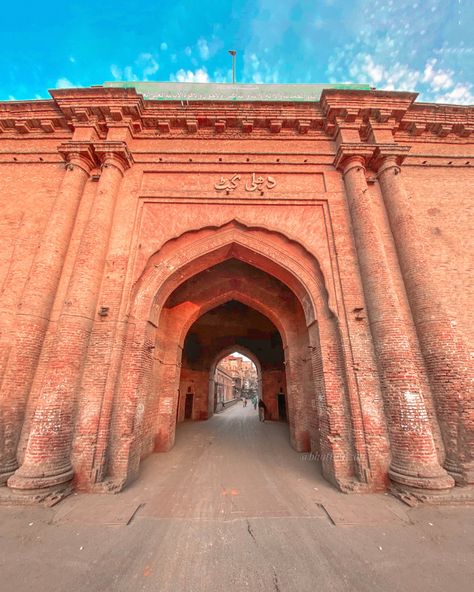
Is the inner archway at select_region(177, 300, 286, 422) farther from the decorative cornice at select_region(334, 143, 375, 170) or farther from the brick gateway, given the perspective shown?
the decorative cornice at select_region(334, 143, 375, 170)

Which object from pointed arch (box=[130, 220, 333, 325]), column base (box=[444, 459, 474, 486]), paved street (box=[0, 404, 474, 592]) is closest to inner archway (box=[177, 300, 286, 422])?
pointed arch (box=[130, 220, 333, 325])

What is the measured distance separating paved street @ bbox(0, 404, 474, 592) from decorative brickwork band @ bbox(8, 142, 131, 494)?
530 mm

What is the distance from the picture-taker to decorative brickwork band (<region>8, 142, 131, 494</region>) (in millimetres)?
4474

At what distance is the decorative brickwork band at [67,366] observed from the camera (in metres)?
4.47

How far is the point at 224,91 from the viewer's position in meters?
9.94

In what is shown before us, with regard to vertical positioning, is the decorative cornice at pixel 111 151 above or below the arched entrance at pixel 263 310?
above

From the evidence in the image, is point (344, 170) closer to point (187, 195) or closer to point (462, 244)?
point (462, 244)

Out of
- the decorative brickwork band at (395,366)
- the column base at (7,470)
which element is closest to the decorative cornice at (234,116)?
the decorative brickwork band at (395,366)

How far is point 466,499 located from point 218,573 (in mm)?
4318

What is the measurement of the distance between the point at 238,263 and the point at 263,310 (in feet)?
7.10

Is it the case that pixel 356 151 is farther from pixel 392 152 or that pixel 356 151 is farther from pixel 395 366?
pixel 395 366

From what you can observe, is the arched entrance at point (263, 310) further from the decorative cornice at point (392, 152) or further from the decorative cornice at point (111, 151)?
the decorative cornice at point (392, 152)

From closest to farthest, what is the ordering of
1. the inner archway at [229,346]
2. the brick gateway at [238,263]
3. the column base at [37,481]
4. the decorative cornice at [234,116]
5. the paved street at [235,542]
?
the paved street at [235,542], the column base at [37,481], the brick gateway at [238,263], the decorative cornice at [234,116], the inner archway at [229,346]

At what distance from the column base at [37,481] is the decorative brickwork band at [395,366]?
6.10m
